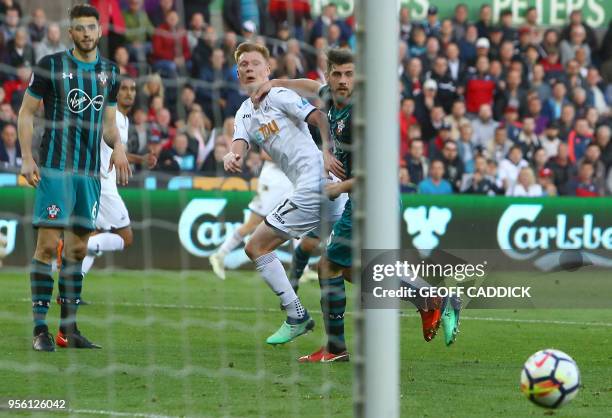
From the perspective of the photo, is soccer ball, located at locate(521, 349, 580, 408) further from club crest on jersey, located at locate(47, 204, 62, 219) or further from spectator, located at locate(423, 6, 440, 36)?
spectator, located at locate(423, 6, 440, 36)

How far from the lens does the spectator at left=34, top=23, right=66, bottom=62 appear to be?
1224 cm

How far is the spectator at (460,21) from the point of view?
1770 cm

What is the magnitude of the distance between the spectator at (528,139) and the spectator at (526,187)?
0.84 m

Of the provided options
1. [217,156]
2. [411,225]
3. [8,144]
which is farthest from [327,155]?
[411,225]

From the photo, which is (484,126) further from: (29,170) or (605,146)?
(29,170)

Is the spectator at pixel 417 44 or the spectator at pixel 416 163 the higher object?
the spectator at pixel 417 44

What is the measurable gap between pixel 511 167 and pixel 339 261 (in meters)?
8.73

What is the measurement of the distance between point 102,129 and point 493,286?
5098 mm

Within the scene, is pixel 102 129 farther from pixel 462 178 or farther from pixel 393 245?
pixel 462 178

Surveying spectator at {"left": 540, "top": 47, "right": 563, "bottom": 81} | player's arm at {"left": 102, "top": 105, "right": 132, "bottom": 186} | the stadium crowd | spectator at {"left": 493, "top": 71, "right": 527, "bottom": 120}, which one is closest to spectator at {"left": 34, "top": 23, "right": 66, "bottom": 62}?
the stadium crowd

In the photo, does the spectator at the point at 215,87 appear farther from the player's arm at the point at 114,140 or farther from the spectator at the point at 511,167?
the player's arm at the point at 114,140

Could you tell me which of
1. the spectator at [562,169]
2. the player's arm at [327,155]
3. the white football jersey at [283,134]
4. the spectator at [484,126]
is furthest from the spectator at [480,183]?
the player's arm at [327,155]

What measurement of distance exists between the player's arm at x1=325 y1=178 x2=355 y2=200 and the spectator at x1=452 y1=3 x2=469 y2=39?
1041cm

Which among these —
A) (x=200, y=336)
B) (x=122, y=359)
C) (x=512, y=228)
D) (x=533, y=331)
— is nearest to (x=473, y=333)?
(x=533, y=331)
